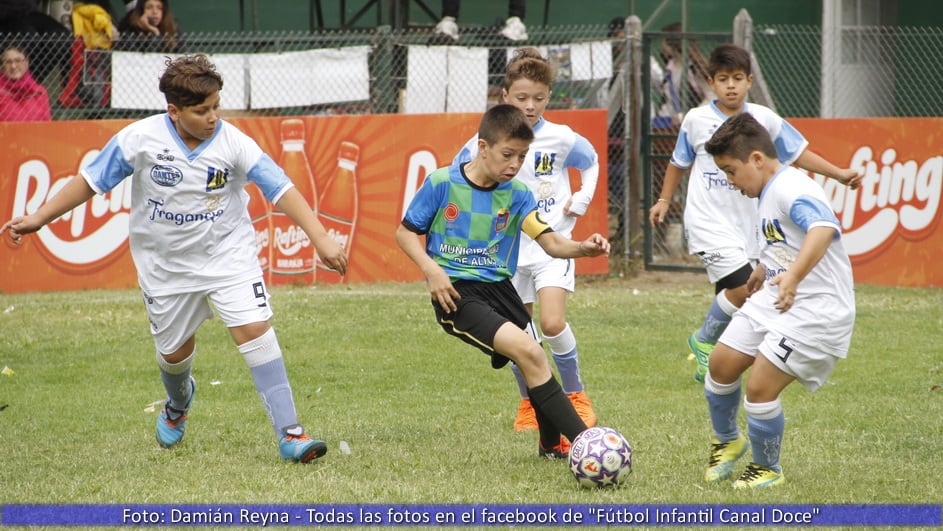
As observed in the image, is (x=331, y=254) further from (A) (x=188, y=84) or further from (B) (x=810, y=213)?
(B) (x=810, y=213)

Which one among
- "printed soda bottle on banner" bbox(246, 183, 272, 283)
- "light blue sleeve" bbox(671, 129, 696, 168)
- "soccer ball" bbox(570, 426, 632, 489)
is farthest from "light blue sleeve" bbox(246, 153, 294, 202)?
"printed soda bottle on banner" bbox(246, 183, 272, 283)

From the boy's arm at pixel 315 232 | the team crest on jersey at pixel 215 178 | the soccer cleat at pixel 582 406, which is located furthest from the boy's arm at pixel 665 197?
the team crest on jersey at pixel 215 178

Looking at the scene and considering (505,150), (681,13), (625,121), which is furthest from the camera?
(681,13)

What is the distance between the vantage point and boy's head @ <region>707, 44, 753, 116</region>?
7.54m

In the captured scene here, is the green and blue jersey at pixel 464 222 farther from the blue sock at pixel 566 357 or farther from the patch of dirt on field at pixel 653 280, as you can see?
the patch of dirt on field at pixel 653 280

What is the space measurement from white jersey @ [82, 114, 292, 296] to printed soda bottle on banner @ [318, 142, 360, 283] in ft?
20.5

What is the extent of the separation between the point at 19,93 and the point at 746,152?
29.9 ft

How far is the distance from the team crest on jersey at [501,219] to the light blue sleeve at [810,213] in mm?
1380

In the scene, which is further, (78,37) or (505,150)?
(78,37)

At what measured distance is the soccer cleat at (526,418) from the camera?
22.0 ft

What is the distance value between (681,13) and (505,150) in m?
12.3

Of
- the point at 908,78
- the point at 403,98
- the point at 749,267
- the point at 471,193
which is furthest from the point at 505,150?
the point at 908,78

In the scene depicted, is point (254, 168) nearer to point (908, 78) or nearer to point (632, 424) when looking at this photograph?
point (632, 424)

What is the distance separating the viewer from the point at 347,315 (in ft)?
34.5
